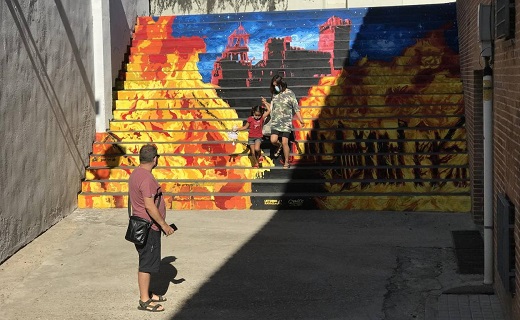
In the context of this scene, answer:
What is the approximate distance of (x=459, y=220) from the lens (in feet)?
41.8

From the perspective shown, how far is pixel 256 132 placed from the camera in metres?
14.5

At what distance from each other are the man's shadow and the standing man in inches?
27.3

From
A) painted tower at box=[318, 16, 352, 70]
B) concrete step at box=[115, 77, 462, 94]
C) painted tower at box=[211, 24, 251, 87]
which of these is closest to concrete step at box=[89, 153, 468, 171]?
concrete step at box=[115, 77, 462, 94]

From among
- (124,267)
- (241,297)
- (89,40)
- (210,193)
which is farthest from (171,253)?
(89,40)

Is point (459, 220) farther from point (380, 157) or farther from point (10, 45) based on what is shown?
point (10, 45)

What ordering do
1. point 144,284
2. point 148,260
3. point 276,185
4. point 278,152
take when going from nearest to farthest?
1. point 148,260
2. point 144,284
3. point 276,185
4. point 278,152

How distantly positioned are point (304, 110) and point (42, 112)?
5137mm

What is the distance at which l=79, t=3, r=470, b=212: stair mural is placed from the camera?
1403 centimetres

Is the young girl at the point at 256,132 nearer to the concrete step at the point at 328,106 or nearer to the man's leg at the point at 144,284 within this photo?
the concrete step at the point at 328,106

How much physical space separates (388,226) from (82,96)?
19.8ft

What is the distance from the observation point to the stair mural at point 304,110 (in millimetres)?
14031

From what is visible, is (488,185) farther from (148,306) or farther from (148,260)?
(148,306)

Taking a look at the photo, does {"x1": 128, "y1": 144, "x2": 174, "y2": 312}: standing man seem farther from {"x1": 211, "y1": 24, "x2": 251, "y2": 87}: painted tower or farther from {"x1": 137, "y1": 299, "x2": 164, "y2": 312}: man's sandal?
{"x1": 211, "y1": 24, "x2": 251, "y2": 87}: painted tower

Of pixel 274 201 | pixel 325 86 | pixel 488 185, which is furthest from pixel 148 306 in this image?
pixel 325 86
